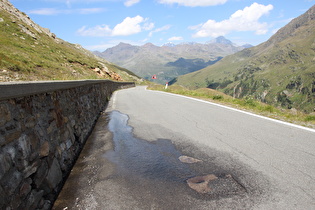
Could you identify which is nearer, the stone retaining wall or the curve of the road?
the stone retaining wall

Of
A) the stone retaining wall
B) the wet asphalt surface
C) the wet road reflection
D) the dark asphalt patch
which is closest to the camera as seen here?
the stone retaining wall

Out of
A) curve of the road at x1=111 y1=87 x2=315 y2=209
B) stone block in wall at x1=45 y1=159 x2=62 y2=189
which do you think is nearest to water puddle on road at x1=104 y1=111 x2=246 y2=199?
curve of the road at x1=111 y1=87 x2=315 y2=209

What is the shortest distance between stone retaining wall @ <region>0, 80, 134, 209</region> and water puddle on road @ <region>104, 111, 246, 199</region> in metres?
1.06

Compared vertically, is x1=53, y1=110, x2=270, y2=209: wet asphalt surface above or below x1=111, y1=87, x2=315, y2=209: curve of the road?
below

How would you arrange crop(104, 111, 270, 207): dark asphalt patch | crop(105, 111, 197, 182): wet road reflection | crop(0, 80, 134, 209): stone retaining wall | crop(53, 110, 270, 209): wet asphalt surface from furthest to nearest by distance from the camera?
crop(105, 111, 197, 182): wet road reflection, crop(104, 111, 270, 207): dark asphalt patch, crop(53, 110, 270, 209): wet asphalt surface, crop(0, 80, 134, 209): stone retaining wall

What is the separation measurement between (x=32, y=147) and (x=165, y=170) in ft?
7.14

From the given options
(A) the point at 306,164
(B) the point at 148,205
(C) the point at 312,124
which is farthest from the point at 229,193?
(C) the point at 312,124

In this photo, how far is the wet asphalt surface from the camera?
113 inches

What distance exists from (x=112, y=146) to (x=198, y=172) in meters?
2.57

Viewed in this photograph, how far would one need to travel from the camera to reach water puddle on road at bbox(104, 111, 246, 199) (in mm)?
3172

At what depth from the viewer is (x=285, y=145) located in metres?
4.56

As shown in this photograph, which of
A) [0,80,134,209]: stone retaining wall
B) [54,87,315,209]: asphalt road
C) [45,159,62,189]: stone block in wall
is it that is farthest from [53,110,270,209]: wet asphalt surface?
[0,80,134,209]: stone retaining wall

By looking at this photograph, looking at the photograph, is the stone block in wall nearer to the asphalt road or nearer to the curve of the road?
the asphalt road

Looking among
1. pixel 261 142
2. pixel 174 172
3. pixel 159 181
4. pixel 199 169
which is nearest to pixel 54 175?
pixel 159 181
